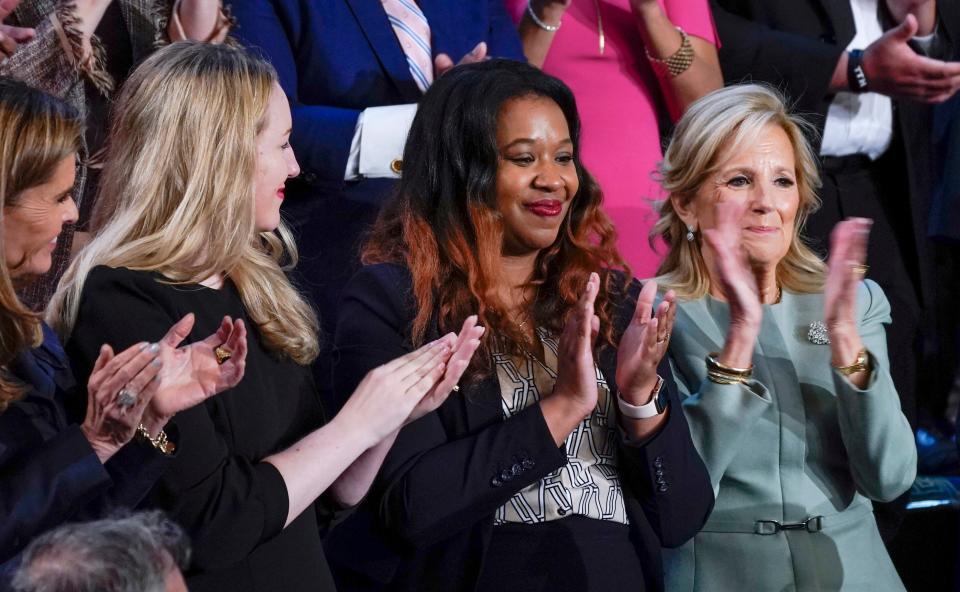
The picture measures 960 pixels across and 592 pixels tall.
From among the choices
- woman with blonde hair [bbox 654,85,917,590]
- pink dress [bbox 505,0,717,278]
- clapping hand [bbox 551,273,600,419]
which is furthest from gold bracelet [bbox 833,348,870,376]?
pink dress [bbox 505,0,717,278]

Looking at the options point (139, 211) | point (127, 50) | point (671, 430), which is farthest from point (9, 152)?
point (671, 430)

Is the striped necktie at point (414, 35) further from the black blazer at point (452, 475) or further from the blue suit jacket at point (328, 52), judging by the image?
the black blazer at point (452, 475)

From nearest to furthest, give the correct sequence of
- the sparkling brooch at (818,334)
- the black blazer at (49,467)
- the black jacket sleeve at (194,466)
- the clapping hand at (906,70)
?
1. the black blazer at (49,467)
2. the black jacket sleeve at (194,466)
3. the sparkling brooch at (818,334)
4. the clapping hand at (906,70)

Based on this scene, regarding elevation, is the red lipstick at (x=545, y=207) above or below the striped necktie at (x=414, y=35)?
below

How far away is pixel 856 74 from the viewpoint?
405cm

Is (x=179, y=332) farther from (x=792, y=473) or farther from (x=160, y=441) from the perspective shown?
(x=792, y=473)

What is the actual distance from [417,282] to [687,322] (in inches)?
25.9

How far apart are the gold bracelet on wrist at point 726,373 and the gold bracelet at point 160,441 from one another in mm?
1151

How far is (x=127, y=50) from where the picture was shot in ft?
10.5

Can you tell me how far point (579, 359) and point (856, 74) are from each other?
6.29 feet

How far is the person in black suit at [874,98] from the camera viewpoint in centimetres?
398

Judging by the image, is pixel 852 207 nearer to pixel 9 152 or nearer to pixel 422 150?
pixel 422 150

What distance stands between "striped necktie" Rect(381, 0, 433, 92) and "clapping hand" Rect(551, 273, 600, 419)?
112 centimetres

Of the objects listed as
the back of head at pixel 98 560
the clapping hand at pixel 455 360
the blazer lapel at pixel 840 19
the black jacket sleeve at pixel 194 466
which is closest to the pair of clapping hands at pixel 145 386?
the black jacket sleeve at pixel 194 466
